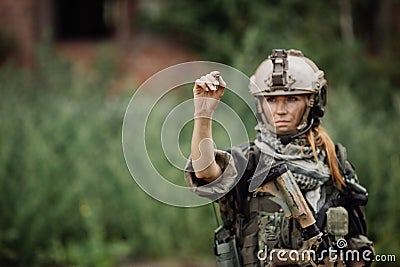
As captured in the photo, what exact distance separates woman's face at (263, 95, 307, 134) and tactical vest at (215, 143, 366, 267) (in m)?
0.13

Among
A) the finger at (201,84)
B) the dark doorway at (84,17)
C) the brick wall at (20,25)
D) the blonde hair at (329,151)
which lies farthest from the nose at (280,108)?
the dark doorway at (84,17)

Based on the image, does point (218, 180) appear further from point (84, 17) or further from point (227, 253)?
point (84, 17)

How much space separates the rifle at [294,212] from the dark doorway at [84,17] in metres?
10.6

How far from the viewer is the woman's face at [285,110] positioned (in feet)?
8.42

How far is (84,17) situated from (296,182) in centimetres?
1100

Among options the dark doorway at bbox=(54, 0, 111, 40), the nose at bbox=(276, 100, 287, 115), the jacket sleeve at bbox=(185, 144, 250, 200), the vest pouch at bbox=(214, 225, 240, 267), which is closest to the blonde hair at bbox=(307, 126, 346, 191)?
the nose at bbox=(276, 100, 287, 115)

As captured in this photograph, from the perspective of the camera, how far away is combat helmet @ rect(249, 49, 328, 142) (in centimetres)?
254

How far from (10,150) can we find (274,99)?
123 inches

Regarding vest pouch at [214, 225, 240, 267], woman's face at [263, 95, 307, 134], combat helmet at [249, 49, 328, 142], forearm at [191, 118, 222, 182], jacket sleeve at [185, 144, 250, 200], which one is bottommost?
vest pouch at [214, 225, 240, 267]

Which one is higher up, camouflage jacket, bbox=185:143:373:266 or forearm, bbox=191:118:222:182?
forearm, bbox=191:118:222:182

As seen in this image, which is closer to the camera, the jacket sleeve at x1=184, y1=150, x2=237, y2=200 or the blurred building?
the jacket sleeve at x1=184, y1=150, x2=237, y2=200

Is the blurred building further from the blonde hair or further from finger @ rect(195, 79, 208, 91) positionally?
finger @ rect(195, 79, 208, 91)

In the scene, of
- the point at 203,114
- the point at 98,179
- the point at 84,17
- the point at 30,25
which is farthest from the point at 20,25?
the point at 203,114

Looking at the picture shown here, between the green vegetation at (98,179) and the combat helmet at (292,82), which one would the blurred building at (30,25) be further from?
the combat helmet at (292,82)
